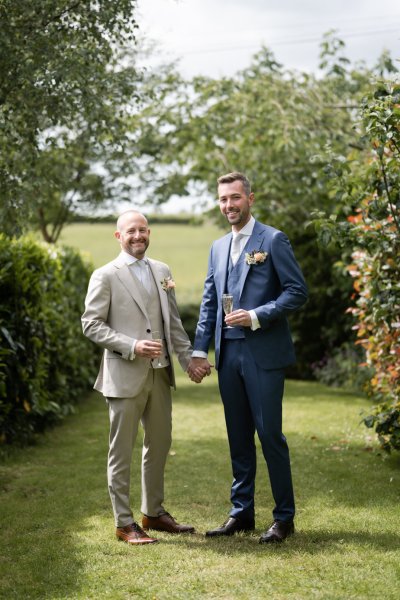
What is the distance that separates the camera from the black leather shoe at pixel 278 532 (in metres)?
5.17

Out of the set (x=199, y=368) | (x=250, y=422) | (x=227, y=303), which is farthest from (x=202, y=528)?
(x=227, y=303)

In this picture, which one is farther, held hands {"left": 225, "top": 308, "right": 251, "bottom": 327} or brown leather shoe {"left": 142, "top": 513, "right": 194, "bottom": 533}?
brown leather shoe {"left": 142, "top": 513, "right": 194, "bottom": 533}

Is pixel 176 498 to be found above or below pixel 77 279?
below

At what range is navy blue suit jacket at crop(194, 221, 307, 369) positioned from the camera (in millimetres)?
5160

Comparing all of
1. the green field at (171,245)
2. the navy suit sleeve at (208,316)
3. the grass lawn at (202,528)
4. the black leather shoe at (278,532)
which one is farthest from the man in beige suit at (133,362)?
the green field at (171,245)

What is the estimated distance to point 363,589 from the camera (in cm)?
432

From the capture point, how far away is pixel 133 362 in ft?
17.5

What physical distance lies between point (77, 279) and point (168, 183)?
11.9ft

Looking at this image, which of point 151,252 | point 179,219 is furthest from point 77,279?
point 179,219

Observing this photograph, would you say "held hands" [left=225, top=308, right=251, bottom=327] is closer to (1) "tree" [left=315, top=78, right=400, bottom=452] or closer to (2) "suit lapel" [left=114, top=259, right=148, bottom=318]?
(2) "suit lapel" [left=114, top=259, right=148, bottom=318]

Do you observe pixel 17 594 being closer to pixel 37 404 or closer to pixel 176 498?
pixel 176 498

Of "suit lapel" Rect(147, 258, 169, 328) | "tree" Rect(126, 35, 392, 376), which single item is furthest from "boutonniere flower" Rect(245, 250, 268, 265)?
"tree" Rect(126, 35, 392, 376)

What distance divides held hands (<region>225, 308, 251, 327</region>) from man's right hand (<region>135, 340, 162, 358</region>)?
47 centimetres

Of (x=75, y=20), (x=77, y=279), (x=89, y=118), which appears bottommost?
(x=77, y=279)
